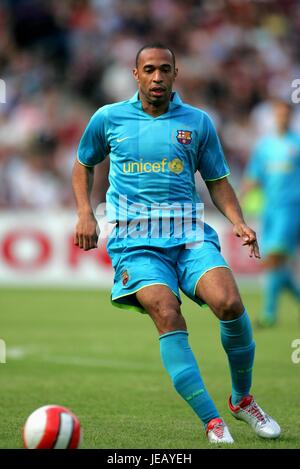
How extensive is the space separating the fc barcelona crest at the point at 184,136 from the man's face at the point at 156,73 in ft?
0.75

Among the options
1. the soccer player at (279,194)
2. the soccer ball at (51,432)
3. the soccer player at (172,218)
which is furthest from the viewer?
the soccer player at (279,194)

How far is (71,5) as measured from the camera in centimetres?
2072

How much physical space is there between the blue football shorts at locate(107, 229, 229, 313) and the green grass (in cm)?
86

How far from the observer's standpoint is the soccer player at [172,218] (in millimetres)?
5797

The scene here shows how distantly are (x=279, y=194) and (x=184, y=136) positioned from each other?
7091 millimetres

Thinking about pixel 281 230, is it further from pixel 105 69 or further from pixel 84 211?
pixel 105 69

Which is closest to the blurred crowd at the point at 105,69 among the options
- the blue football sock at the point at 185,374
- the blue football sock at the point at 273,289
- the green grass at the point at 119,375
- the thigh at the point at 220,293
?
the green grass at the point at 119,375

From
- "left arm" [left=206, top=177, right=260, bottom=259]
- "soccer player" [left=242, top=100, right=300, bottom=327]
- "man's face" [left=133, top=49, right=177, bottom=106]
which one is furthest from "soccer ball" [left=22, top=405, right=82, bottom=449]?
"soccer player" [left=242, top=100, right=300, bottom=327]

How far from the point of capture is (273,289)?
1265cm

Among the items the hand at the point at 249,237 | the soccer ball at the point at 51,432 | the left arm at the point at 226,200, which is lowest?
the soccer ball at the point at 51,432

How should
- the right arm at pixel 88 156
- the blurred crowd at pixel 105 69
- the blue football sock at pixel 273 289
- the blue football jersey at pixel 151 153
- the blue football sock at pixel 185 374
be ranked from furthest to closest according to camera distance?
the blurred crowd at pixel 105 69
the blue football sock at pixel 273 289
the right arm at pixel 88 156
the blue football jersey at pixel 151 153
the blue football sock at pixel 185 374

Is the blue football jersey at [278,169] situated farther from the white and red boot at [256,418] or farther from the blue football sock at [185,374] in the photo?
the blue football sock at [185,374]
